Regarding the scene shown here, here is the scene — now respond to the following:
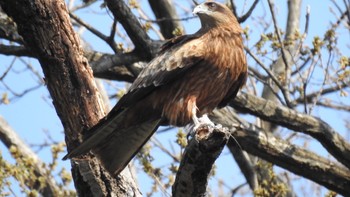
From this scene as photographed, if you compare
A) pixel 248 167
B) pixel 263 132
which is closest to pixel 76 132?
pixel 263 132

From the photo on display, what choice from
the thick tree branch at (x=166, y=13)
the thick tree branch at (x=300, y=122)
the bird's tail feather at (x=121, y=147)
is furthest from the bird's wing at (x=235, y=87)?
the thick tree branch at (x=166, y=13)

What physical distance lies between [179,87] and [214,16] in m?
0.99

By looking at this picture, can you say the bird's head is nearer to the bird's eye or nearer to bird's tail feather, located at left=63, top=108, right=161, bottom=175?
the bird's eye

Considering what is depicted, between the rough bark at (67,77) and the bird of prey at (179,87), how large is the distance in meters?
0.27

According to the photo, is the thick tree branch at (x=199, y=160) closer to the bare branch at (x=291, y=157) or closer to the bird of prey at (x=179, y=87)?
the bird of prey at (x=179, y=87)

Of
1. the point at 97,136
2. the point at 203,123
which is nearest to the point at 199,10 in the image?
the point at 97,136

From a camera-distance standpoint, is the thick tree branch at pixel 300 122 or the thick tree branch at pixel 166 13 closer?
the thick tree branch at pixel 300 122

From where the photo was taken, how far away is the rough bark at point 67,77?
6.34 metres

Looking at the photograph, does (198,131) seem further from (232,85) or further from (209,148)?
(232,85)

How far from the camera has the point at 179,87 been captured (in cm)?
691

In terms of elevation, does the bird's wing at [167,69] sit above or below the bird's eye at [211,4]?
below

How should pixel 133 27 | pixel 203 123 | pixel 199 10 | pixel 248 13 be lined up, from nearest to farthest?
pixel 203 123
pixel 199 10
pixel 133 27
pixel 248 13

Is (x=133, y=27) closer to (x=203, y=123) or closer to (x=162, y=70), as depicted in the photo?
(x=162, y=70)

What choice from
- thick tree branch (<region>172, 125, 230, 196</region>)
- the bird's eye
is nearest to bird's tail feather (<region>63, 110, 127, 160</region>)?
thick tree branch (<region>172, 125, 230, 196</region>)
